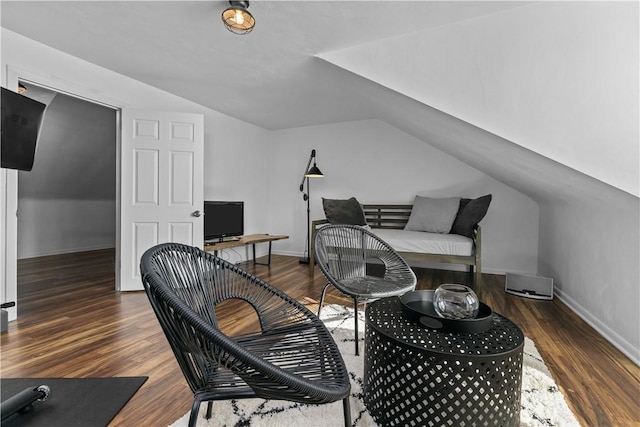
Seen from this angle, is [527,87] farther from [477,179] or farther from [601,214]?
[477,179]

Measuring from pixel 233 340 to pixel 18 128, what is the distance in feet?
4.30

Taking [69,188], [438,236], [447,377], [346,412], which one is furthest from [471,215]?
[69,188]

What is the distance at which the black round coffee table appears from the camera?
1025 millimetres

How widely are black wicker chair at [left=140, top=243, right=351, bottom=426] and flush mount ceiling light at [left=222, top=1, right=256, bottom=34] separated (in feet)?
5.01

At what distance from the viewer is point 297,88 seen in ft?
11.2

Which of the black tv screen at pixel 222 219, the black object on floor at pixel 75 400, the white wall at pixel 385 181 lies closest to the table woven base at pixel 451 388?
the black object on floor at pixel 75 400

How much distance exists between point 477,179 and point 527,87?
246cm

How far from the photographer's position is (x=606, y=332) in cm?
214

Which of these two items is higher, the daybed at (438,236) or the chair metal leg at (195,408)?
the daybed at (438,236)

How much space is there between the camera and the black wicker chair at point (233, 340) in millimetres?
766

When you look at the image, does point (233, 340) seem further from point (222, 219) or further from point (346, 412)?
point (222, 219)

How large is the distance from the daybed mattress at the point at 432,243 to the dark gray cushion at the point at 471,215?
9cm

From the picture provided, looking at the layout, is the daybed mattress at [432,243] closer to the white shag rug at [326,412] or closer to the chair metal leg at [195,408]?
the white shag rug at [326,412]

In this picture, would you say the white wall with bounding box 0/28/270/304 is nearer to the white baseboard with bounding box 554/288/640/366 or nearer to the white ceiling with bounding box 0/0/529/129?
the white ceiling with bounding box 0/0/529/129
